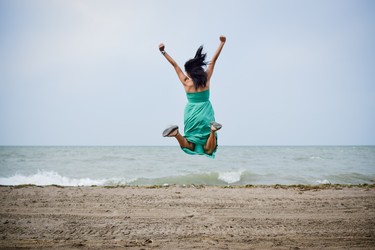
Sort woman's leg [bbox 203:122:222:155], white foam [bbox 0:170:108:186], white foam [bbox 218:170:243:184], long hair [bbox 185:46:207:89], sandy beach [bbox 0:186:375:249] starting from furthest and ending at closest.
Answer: white foam [bbox 0:170:108:186] < white foam [bbox 218:170:243:184] < sandy beach [bbox 0:186:375:249] < long hair [bbox 185:46:207:89] < woman's leg [bbox 203:122:222:155]

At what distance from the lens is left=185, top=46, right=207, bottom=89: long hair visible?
16.2 ft

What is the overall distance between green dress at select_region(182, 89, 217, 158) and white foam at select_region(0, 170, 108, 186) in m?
12.3

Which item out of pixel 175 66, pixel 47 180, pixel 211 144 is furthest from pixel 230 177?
pixel 175 66

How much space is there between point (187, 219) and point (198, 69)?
159 inches

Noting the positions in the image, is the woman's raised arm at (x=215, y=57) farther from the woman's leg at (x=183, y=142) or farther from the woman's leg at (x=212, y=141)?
the woman's leg at (x=183, y=142)

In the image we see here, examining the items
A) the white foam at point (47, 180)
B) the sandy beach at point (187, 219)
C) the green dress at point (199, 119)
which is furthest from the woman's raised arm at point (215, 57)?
the white foam at point (47, 180)

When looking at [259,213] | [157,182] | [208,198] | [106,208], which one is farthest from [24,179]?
[259,213]

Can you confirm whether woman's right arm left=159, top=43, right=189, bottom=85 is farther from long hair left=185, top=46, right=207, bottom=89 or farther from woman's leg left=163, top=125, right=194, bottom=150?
woman's leg left=163, top=125, right=194, bottom=150

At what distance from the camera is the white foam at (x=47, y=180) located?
1648 centimetres

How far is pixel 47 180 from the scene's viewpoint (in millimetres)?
17750

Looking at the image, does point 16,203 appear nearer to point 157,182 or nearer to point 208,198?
point 208,198

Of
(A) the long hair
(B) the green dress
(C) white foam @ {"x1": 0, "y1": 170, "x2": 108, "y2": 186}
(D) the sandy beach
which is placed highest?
(A) the long hair

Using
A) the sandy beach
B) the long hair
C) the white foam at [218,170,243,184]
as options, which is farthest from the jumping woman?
the white foam at [218,170,243,184]

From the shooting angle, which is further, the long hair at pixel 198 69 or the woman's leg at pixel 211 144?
the long hair at pixel 198 69
